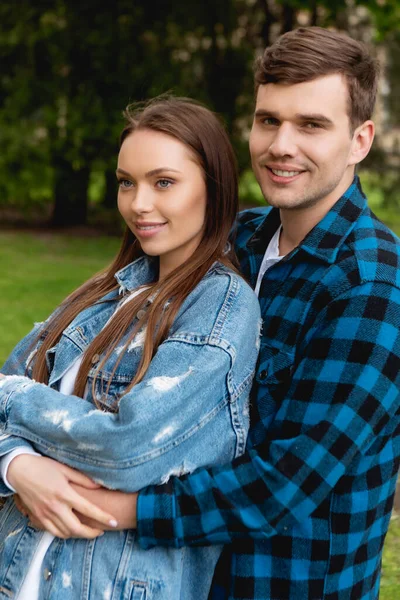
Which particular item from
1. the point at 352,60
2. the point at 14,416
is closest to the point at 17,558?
the point at 14,416

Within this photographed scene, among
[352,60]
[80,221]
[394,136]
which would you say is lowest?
[80,221]

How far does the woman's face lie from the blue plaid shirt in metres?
0.31

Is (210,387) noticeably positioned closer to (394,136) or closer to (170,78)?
(170,78)

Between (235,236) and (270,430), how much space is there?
2.47 feet

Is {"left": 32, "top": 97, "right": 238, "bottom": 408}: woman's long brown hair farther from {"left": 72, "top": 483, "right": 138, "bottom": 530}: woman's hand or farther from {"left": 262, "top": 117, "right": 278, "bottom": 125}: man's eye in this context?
{"left": 72, "top": 483, "right": 138, "bottom": 530}: woman's hand

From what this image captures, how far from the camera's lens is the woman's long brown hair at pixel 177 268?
7.42 feet

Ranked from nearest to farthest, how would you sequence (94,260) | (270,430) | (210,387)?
A: (210,387), (270,430), (94,260)

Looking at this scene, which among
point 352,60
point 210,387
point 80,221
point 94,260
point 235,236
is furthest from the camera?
point 80,221

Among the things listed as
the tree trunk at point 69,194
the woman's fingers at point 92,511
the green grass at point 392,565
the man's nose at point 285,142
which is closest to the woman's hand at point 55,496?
the woman's fingers at point 92,511

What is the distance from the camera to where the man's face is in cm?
230

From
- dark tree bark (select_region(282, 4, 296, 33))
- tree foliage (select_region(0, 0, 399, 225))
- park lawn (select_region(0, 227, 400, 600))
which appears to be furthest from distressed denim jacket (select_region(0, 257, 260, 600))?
dark tree bark (select_region(282, 4, 296, 33))

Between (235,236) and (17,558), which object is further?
(235,236)

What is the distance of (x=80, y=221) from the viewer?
14.6 m

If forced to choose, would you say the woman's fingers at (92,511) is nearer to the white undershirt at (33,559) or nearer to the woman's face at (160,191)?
the white undershirt at (33,559)
